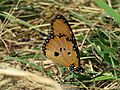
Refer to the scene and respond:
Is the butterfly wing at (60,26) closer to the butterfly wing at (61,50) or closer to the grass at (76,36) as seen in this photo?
the butterfly wing at (61,50)

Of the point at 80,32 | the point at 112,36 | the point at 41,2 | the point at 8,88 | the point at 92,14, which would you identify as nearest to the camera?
the point at 8,88

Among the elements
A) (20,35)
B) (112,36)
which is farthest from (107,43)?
(20,35)

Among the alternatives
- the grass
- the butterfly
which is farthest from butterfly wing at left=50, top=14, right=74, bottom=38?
the grass

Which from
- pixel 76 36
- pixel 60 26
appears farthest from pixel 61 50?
pixel 76 36

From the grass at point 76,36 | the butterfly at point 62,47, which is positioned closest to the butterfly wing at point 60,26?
the butterfly at point 62,47

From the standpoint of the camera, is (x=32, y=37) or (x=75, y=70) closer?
(x=75, y=70)

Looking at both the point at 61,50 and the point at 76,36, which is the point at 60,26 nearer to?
the point at 61,50

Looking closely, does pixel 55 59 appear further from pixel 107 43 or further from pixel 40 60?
pixel 107 43
